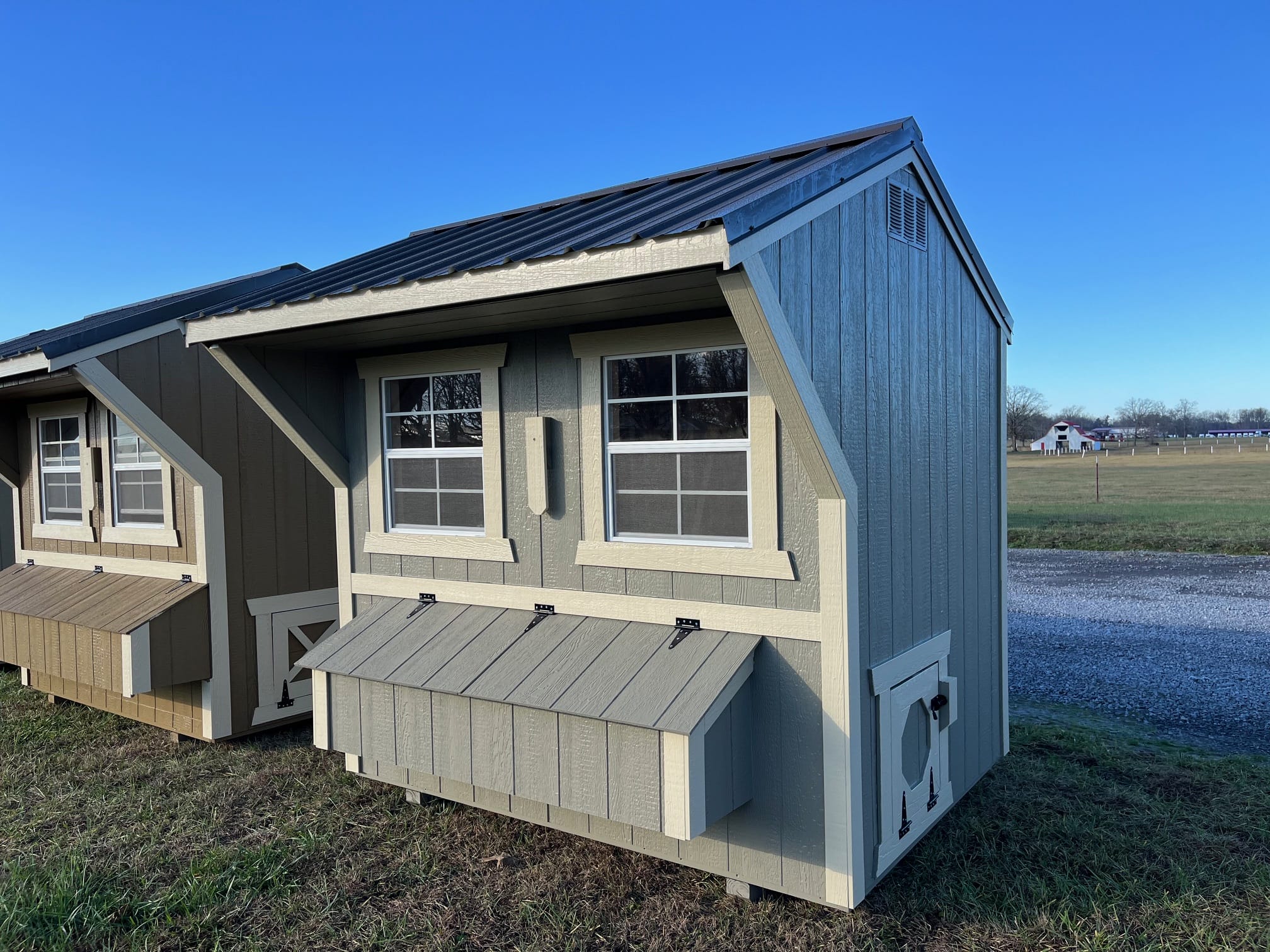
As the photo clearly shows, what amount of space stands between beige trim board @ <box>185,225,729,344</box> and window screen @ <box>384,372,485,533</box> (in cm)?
87

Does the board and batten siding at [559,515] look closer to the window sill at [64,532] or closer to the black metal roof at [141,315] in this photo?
the black metal roof at [141,315]

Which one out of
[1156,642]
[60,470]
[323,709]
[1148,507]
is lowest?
[1156,642]

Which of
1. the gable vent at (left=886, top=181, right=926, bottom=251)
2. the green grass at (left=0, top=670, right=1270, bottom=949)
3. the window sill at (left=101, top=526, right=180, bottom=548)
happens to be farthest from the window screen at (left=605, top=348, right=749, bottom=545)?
the window sill at (left=101, top=526, right=180, bottom=548)

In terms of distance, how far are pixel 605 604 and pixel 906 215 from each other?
7.92ft

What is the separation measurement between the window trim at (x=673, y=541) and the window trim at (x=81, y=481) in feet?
15.9

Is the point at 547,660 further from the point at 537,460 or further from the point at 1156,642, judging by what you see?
the point at 1156,642

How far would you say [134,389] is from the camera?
5559 mm

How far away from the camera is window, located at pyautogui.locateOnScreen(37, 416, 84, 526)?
7.02 metres

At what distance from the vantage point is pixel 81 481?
6926 millimetres

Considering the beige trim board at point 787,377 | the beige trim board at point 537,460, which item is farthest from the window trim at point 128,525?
the beige trim board at point 787,377

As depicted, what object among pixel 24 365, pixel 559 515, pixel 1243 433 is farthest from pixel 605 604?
pixel 1243 433

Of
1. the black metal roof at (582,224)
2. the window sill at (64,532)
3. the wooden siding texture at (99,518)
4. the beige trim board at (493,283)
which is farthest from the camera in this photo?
the window sill at (64,532)

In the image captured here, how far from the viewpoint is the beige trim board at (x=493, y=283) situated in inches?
106

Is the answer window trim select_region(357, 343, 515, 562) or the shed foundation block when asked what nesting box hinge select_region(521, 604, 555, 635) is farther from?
the shed foundation block
